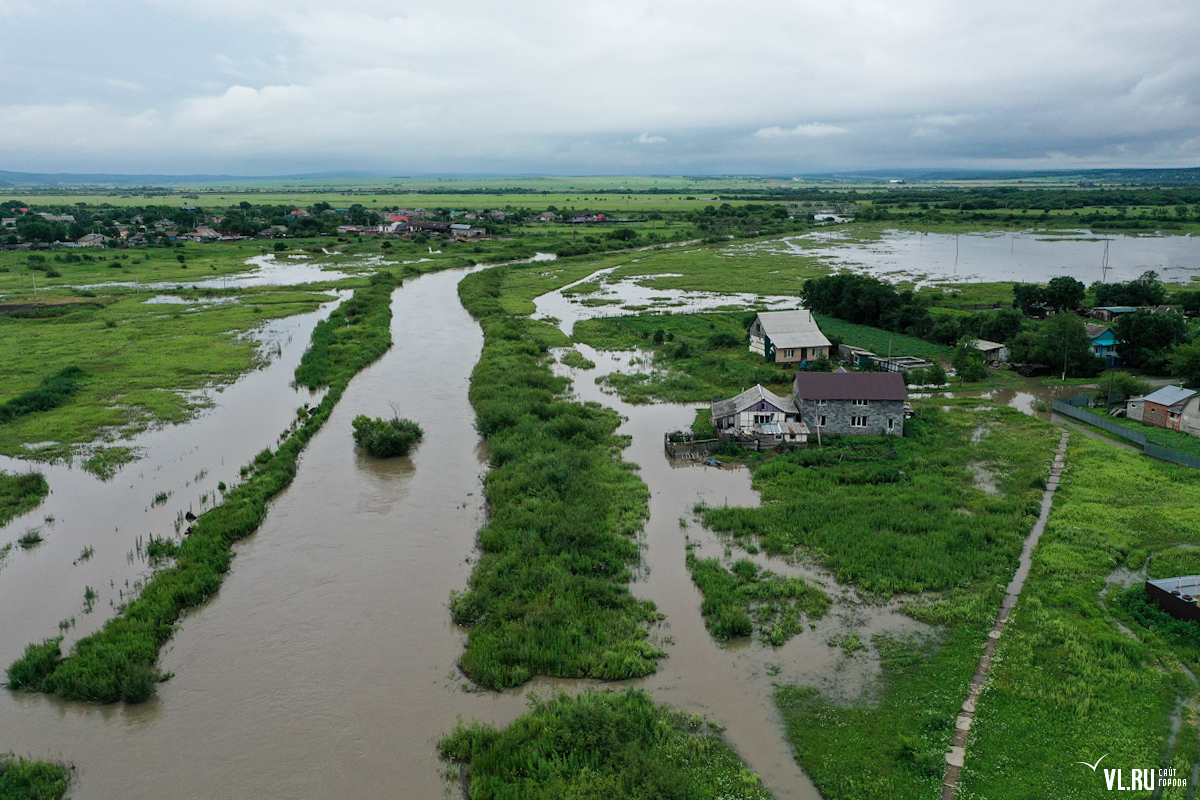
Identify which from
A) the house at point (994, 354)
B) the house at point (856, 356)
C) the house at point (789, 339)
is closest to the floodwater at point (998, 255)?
the house at point (994, 354)

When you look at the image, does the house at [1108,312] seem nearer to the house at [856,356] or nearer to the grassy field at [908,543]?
the house at [856,356]

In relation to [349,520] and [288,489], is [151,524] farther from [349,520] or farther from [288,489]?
[349,520]

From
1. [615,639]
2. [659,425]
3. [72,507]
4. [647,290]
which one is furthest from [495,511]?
[647,290]

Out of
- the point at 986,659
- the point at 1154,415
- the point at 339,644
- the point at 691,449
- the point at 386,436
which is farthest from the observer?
the point at 1154,415

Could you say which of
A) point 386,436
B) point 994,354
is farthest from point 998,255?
point 386,436

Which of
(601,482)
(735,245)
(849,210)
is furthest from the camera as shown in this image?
(849,210)

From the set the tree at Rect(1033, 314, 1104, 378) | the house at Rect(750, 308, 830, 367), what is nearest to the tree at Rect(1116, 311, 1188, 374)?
the tree at Rect(1033, 314, 1104, 378)

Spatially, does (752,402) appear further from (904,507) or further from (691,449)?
(904,507)

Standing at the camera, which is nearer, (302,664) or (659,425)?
(302,664)
